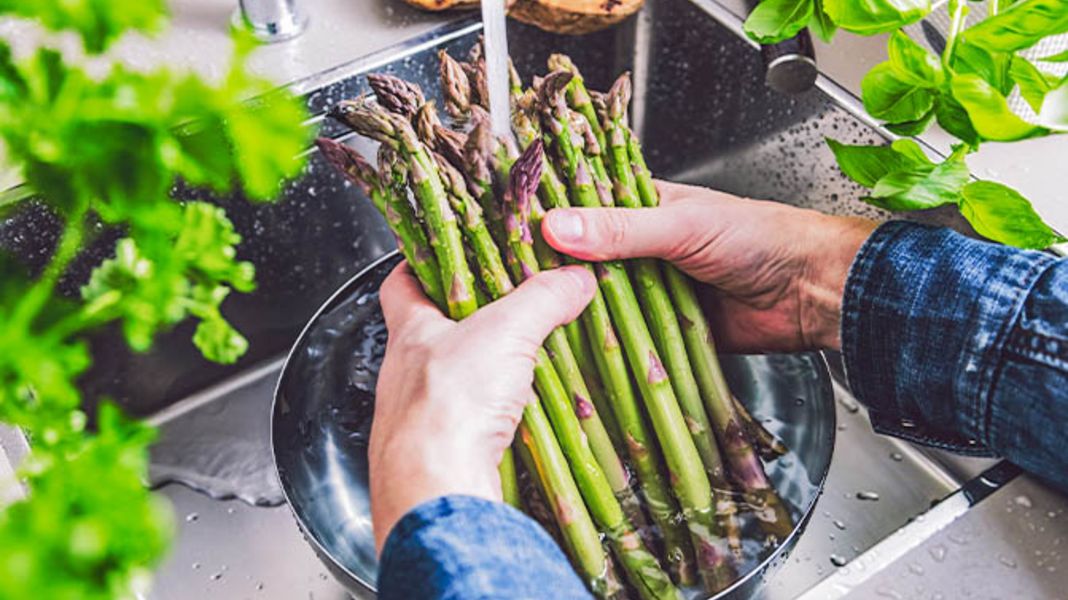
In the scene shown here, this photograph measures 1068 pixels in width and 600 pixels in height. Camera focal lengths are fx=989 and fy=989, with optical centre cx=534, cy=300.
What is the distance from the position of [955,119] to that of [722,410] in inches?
15.0

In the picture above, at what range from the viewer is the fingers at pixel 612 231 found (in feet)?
3.38

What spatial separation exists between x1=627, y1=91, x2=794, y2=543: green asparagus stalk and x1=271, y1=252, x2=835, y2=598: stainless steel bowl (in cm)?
2

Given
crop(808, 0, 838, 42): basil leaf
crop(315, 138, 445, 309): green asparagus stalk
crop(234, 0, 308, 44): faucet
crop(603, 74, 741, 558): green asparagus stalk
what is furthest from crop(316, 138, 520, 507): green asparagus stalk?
crop(808, 0, 838, 42): basil leaf

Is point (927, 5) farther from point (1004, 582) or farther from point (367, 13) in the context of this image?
point (367, 13)

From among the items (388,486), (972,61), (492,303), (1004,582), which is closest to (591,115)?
(492,303)

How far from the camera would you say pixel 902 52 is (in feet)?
3.10

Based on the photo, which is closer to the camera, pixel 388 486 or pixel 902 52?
pixel 388 486

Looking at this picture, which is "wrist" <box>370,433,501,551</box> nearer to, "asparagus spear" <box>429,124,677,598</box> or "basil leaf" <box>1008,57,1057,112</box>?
"asparagus spear" <box>429,124,677,598</box>

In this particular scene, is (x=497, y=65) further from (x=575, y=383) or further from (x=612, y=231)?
(x=575, y=383)

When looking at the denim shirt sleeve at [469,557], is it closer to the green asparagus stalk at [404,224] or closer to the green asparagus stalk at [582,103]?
the green asparagus stalk at [404,224]

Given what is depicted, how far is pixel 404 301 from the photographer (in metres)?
1.04

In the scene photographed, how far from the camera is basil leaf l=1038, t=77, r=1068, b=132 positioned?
2.83 ft

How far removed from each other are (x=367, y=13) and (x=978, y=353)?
95 cm

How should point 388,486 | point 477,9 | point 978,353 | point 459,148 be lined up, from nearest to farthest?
1. point 388,486
2. point 978,353
3. point 459,148
4. point 477,9
